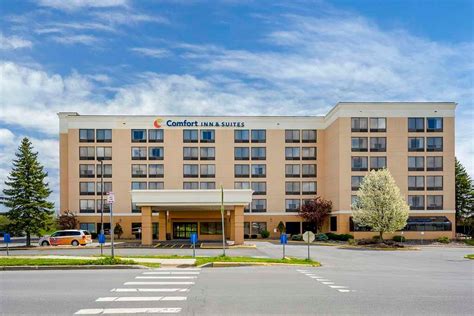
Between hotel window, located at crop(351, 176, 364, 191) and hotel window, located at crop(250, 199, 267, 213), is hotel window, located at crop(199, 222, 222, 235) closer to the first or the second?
hotel window, located at crop(250, 199, 267, 213)

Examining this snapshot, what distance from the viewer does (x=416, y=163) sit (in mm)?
62469

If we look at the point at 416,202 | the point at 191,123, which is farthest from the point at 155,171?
the point at 416,202

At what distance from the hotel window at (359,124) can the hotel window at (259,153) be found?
1243cm

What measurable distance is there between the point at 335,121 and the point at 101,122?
28821 mm

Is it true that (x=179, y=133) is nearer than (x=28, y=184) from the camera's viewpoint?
No

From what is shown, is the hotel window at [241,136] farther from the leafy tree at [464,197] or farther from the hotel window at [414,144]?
the leafy tree at [464,197]

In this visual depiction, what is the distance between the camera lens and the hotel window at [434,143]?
62.2m

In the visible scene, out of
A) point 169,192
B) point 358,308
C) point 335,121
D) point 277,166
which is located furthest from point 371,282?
point 277,166

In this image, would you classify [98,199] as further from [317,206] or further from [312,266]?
[312,266]

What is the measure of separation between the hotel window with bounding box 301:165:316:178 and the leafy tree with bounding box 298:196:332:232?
4.19 metres

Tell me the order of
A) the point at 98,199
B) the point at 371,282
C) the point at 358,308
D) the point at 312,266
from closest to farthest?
the point at 358,308 < the point at 371,282 < the point at 312,266 < the point at 98,199

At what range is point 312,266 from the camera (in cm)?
2658

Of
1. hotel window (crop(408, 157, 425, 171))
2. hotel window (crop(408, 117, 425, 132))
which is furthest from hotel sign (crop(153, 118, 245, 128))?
hotel window (crop(408, 157, 425, 171))

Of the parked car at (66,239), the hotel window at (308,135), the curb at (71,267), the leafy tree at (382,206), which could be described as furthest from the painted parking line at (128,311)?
the hotel window at (308,135)
